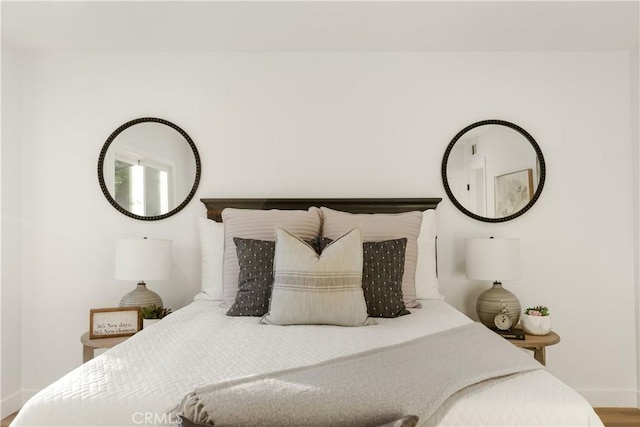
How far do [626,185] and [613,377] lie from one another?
51.4 inches

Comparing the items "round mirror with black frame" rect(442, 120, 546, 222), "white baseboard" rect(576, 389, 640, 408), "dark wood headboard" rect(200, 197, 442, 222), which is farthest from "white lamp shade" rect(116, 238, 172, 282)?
"white baseboard" rect(576, 389, 640, 408)

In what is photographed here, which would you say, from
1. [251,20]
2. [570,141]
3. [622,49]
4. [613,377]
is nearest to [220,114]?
[251,20]

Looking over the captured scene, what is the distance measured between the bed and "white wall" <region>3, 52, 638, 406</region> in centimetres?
87

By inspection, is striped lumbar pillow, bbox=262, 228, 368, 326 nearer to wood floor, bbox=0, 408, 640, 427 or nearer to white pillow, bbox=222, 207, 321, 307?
white pillow, bbox=222, 207, 321, 307

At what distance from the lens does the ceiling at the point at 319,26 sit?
248 cm

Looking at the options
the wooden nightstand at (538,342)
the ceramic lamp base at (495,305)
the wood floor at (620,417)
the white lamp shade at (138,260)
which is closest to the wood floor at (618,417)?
the wood floor at (620,417)

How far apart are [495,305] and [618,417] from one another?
43.0 inches

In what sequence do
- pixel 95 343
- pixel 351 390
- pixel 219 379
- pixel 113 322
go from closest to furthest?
pixel 351 390
pixel 219 379
pixel 95 343
pixel 113 322

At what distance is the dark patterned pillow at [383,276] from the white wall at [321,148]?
0.80m

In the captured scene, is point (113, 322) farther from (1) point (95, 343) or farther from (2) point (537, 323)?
(2) point (537, 323)

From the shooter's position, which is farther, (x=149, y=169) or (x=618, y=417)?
(x=149, y=169)

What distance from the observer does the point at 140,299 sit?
2701mm

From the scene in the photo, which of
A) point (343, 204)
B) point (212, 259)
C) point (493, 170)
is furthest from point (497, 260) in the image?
point (212, 259)

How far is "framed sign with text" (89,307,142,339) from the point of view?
98.6 inches
